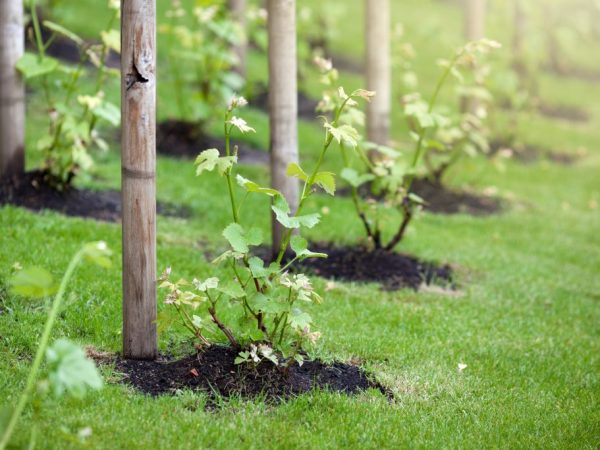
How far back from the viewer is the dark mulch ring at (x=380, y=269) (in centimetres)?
638

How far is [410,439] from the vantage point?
391 centimetres

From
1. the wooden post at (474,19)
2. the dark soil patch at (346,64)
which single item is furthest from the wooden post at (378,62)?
the dark soil patch at (346,64)

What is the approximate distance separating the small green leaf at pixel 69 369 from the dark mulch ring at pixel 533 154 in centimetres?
982

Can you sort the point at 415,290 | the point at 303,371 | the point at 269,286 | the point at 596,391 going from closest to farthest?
the point at 269,286, the point at 303,371, the point at 596,391, the point at 415,290

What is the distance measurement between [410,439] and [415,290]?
2.46 meters

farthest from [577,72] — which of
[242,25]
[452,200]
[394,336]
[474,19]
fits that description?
[394,336]

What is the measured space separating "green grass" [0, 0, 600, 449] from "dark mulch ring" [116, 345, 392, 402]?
109mm

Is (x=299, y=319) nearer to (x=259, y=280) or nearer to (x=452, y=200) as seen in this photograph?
(x=259, y=280)

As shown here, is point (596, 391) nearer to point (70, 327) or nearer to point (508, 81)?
point (70, 327)

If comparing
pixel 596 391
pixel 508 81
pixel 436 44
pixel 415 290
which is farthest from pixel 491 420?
pixel 436 44

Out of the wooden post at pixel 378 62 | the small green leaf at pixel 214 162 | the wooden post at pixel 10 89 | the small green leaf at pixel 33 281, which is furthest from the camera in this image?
the wooden post at pixel 378 62

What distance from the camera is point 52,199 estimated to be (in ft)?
22.6

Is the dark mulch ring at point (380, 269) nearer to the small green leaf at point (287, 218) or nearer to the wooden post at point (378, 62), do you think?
the small green leaf at point (287, 218)

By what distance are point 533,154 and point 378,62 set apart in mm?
5042
